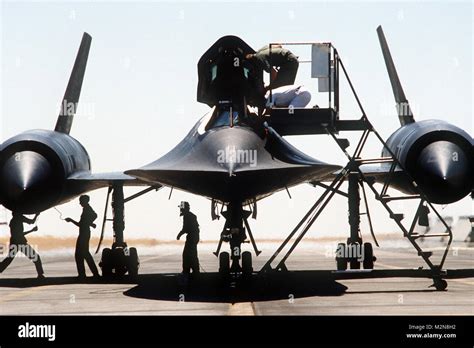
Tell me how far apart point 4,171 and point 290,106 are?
6.48 m

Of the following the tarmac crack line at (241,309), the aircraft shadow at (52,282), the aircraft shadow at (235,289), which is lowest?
the tarmac crack line at (241,309)

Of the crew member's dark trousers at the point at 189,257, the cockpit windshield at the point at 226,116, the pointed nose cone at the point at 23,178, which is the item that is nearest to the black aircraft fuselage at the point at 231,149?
the cockpit windshield at the point at 226,116

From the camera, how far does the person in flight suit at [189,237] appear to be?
14.9m

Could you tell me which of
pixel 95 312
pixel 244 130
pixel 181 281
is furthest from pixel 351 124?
pixel 95 312

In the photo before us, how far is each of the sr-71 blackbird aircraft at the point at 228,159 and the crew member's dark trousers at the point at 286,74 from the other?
2.41 feet

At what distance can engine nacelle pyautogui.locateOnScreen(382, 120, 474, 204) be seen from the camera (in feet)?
55.0

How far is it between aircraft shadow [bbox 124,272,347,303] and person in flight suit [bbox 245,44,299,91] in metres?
3.91

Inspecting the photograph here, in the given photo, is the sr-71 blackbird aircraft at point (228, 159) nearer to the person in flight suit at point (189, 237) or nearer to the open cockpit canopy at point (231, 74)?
the open cockpit canopy at point (231, 74)

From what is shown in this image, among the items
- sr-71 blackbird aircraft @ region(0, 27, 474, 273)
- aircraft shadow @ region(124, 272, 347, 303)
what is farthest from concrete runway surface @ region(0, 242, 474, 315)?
sr-71 blackbird aircraft @ region(0, 27, 474, 273)

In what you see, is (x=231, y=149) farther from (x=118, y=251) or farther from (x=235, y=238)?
(x=118, y=251)

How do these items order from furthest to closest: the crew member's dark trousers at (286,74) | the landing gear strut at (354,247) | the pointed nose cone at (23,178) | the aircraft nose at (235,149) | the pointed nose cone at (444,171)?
1. the landing gear strut at (354,247)
2. the pointed nose cone at (444,171)
3. the pointed nose cone at (23,178)
4. the crew member's dark trousers at (286,74)
5. the aircraft nose at (235,149)

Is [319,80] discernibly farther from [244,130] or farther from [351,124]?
[244,130]

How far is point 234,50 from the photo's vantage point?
13930 mm
